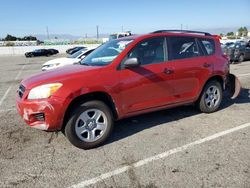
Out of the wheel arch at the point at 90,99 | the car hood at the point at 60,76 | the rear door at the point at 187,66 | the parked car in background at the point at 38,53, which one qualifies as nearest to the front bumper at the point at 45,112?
the wheel arch at the point at 90,99

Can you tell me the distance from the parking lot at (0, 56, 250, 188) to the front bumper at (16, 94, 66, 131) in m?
0.48

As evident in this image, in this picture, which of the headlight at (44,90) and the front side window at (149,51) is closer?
the headlight at (44,90)

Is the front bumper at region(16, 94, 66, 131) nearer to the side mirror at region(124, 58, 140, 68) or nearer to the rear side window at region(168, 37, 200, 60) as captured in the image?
the side mirror at region(124, 58, 140, 68)

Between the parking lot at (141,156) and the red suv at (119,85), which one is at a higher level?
the red suv at (119,85)

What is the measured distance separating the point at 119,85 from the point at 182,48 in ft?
5.93

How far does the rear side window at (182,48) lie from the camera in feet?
17.5

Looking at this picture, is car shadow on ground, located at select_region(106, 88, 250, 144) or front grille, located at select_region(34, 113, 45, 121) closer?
front grille, located at select_region(34, 113, 45, 121)

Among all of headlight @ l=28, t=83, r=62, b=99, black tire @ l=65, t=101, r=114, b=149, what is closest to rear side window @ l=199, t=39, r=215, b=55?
black tire @ l=65, t=101, r=114, b=149

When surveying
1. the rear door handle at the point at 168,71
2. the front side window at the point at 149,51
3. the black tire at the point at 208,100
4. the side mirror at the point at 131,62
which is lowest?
the black tire at the point at 208,100

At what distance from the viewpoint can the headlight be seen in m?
4.08

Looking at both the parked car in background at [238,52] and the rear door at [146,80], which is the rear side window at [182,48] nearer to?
the rear door at [146,80]

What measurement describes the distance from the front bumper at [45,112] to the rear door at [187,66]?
7.31 feet

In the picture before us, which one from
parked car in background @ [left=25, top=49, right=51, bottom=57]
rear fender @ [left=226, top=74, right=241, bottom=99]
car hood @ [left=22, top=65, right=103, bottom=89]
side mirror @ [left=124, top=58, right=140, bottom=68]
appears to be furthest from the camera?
parked car in background @ [left=25, top=49, right=51, bottom=57]

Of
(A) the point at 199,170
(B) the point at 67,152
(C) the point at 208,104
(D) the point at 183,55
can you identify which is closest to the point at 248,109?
(C) the point at 208,104
